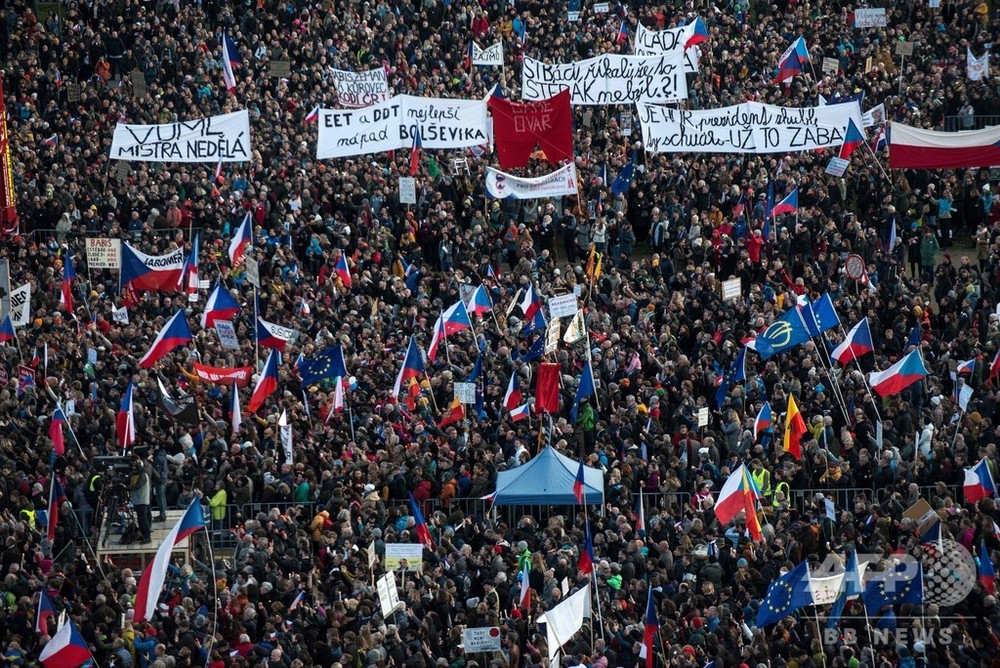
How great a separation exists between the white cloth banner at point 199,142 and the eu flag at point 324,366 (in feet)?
21.3

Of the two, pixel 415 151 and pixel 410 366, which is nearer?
pixel 410 366

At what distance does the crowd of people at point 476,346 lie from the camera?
83.9ft

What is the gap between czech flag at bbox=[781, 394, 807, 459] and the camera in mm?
28391

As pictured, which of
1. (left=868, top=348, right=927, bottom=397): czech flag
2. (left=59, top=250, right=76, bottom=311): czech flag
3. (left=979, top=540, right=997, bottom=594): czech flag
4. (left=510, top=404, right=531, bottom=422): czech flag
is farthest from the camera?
(left=59, top=250, right=76, bottom=311): czech flag

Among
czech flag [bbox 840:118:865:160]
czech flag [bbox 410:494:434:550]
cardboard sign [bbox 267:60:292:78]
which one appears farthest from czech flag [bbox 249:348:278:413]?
cardboard sign [bbox 267:60:292:78]

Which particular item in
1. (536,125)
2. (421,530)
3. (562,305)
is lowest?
(421,530)

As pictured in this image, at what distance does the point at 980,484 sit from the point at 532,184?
1166 centimetres

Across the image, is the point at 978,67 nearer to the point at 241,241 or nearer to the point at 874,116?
the point at 874,116

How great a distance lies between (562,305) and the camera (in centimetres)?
3209

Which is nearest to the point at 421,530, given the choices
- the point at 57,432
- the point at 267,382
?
the point at 267,382

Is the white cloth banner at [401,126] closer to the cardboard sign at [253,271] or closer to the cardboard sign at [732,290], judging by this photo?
the cardboard sign at [253,271]

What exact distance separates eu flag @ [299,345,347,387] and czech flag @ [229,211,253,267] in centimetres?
502

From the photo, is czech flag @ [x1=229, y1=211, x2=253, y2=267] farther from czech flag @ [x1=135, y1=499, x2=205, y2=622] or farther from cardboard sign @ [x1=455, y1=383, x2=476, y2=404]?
czech flag @ [x1=135, y1=499, x2=205, y2=622]

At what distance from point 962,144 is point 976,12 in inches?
329
